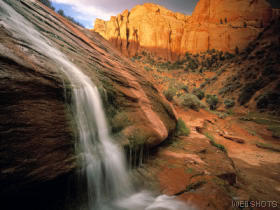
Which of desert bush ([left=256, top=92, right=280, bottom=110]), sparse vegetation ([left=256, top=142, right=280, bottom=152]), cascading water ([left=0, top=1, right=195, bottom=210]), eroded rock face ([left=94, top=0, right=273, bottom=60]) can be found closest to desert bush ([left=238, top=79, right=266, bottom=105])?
desert bush ([left=256, top=92, right=280, bottom=110])

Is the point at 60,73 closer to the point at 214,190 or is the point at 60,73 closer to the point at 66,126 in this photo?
the point at 66,126

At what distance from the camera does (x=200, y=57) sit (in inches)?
1713

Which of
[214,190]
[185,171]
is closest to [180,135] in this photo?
[185,171]

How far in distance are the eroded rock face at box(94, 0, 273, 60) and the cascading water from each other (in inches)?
1836

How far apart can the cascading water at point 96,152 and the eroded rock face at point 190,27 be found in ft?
153

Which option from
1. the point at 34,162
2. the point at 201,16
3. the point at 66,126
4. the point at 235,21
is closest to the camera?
the point at 34,162

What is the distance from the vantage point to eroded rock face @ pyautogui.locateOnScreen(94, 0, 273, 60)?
40625mm

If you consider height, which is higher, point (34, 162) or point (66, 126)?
point (66, 126)

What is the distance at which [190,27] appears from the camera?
156ft

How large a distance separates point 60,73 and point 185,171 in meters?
3.87

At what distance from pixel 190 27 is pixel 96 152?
58652 millimetres

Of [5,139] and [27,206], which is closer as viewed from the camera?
[5,139]

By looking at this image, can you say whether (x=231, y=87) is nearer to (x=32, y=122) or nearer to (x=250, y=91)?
(x=250, y=91)

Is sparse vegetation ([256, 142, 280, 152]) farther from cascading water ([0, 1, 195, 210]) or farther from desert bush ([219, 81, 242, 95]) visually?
desert bush ([219, 81, 242, 95])
